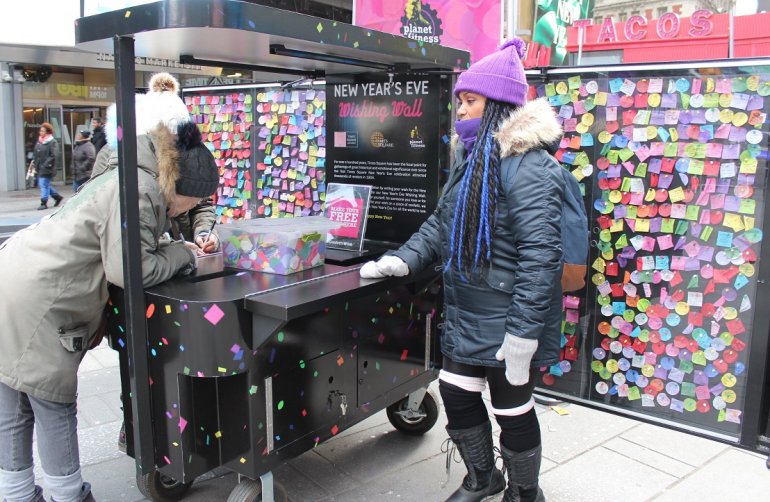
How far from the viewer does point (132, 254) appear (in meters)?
2.24

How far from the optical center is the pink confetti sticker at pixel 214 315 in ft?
7.25

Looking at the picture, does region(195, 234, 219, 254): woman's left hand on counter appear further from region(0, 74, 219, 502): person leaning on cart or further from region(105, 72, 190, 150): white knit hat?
region(105, 72, 190, 150): white knit hat

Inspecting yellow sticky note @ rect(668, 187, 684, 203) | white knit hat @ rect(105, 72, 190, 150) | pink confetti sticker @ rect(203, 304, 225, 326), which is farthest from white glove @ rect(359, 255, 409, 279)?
yellow sticky note @ rect(668, 187, 684, 203)

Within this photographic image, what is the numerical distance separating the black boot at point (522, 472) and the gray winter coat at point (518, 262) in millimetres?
409

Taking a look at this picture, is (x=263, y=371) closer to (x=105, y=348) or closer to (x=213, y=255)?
(x=213, y=255)

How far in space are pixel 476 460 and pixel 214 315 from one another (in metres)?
1.27

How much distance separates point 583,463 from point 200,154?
8.05 ft

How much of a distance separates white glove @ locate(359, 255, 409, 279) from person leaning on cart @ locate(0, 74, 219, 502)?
0.72m

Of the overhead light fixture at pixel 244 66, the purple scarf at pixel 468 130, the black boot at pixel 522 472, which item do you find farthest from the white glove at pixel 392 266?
the overhead light fixture at pixel 244 66

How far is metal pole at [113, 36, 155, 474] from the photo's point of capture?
216cm

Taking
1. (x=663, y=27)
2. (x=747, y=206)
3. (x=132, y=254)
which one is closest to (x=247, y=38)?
(x=132, y=254)

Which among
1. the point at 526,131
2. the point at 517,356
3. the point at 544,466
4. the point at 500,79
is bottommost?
the point at 544,466

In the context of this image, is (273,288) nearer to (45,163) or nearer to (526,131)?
(526,131)

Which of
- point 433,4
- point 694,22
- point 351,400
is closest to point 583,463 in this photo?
point 351,400
